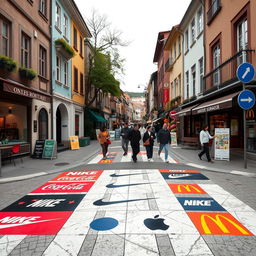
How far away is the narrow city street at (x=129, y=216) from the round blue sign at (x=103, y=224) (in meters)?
0.01

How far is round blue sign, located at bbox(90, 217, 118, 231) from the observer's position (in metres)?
3.31

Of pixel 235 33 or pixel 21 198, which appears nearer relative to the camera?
pixel 21 198

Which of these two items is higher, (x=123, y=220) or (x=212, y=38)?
(x=212, y=38)

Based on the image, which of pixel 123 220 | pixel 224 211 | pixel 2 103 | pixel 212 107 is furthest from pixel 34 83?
pixel 224 211

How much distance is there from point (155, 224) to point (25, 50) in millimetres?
11151

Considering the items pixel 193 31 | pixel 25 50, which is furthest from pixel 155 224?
pixel 193 31

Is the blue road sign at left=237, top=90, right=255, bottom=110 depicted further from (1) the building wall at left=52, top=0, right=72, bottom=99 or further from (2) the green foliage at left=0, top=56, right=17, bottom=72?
(1) the building wall at left=52, top=0, right=72, bottom=99

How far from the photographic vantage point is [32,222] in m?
3.56

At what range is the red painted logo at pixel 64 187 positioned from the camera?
5402 mm

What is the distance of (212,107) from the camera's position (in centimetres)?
988

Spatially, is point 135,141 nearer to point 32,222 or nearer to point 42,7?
point 32,222

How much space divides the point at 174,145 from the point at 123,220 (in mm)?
14397

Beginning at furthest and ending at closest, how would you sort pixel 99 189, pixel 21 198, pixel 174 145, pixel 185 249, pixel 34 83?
pixel 174 145, pixel 34 83, pixel 99 189, pixel 21 198, pixel 185 249

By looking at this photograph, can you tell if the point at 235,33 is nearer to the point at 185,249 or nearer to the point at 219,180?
the point at 219,180
